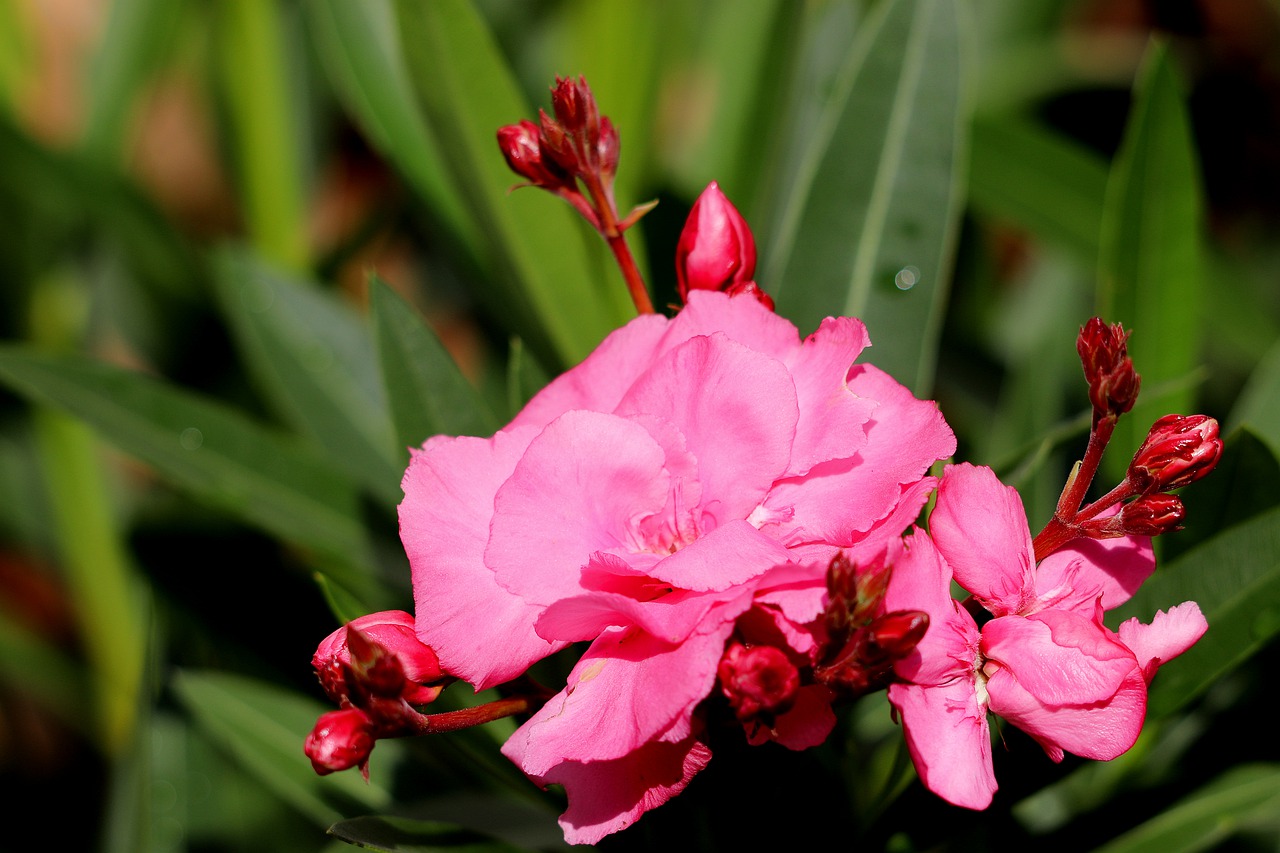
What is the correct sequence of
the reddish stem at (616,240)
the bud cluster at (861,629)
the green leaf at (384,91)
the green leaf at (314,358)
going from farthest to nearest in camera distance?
1. the green leaf at (314,358)
2. the green leaf at (384,91)
3. the reddish stem at (616,240)
4. the bud cluster at (861,629)

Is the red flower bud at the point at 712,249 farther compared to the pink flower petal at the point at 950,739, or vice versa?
the red flower bud at the point at 712,249

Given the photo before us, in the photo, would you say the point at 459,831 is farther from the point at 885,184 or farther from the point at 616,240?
the point at 885,184

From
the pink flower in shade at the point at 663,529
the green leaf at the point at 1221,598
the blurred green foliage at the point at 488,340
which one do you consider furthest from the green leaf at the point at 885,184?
the pink flower in shade at the point at 663,529

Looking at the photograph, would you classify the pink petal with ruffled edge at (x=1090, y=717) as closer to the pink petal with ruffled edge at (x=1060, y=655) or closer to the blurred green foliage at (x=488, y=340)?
the pink petal with ruffled edge at (x=1060, y=655)

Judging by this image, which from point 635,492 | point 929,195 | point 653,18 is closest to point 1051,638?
point 635,492

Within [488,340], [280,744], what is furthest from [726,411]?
[488,340]

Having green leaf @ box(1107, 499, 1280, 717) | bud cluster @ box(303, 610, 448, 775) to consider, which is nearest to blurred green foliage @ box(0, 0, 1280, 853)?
green leaf @ box(1107, 499, 1280, 717)
